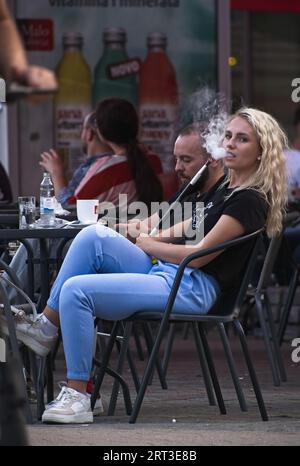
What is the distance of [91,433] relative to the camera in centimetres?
517

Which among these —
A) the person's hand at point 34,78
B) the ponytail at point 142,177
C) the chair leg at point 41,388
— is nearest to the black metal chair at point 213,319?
the chair leg at point 41,388

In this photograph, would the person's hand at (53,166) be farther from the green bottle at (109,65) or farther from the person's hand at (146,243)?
the person's hand at (146,243)

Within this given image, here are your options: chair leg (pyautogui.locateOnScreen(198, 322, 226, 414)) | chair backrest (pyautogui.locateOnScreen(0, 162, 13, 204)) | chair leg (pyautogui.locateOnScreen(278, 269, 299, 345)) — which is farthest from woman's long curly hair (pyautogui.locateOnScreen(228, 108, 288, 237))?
chair backrest (pyautogui.locateOnScreen(0, 162, 13, 204))

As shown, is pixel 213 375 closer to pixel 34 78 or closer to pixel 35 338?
pixel 35 338

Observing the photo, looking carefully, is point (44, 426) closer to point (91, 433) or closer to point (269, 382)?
point (91, 433)

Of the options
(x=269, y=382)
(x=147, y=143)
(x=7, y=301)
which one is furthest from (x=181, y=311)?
(x=147, y=143)

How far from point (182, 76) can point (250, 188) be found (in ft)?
16.2

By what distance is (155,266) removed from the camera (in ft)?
19.0

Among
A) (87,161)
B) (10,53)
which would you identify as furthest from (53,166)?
(10,53)

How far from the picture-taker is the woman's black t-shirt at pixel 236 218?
18.1 feet

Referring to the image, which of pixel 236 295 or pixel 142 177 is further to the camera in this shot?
pixel 142 177

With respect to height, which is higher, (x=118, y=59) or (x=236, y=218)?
(x=118, y=59)

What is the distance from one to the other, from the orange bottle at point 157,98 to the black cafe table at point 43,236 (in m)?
4.35

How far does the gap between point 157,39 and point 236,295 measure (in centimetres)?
508
